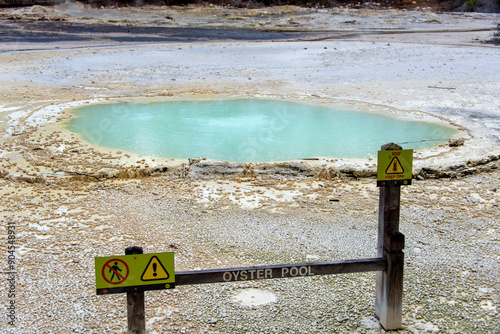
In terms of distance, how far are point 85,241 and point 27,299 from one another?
3.05 feet

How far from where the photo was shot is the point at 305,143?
7.39 metres

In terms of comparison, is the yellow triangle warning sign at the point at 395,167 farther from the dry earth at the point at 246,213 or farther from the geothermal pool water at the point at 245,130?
the geothermal pool water at the point at 245,130

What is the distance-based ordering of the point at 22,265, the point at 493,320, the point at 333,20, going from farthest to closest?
the point at 333,20 < the point at 22,265 < the point at 493,320

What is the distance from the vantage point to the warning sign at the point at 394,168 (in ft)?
10.1

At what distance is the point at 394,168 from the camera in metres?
3.12

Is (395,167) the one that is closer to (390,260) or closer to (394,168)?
(394,168)

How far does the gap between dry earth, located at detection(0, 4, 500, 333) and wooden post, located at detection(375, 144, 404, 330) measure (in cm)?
14

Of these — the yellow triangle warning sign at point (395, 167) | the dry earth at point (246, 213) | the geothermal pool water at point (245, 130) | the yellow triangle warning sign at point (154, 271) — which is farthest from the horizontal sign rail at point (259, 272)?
the geothermal pool water at point (245, 130)

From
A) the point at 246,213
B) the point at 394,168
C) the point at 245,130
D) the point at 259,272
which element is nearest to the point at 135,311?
the point at 259,272

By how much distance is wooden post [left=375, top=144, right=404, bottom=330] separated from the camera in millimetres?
3059

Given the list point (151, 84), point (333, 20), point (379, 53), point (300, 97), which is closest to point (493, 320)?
point (300, 97)

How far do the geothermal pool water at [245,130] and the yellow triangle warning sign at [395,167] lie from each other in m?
3.57

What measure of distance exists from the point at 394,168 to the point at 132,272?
1602 millimetres

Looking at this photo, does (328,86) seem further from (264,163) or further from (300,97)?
(264,163)
